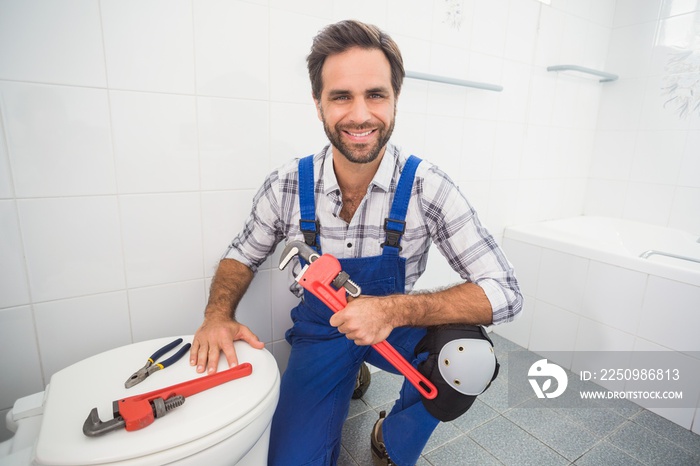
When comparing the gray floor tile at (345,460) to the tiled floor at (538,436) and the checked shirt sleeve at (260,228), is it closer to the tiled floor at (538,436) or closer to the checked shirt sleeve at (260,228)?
the tiled floor at (538,436)

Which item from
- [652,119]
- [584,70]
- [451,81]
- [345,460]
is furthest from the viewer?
[652,119]

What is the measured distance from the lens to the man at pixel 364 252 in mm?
841

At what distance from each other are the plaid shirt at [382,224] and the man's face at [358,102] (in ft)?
0.24

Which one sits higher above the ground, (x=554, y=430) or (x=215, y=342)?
(x=215, y=342)

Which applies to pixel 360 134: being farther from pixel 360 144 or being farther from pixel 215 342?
pixel 215 342

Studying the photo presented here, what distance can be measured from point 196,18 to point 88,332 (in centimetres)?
78

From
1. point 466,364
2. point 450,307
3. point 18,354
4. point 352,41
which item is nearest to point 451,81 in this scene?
point 352,41

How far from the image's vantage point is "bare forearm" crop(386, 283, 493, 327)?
82 centimetres

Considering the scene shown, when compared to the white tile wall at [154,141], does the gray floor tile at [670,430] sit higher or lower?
lower

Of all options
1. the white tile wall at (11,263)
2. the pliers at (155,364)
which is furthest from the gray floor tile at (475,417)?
the white tile wall at (11,263)

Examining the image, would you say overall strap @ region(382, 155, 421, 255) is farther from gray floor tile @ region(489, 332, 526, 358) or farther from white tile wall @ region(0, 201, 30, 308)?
gray floor tile @ region(489, 332, 526, 358)

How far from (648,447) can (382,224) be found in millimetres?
1042

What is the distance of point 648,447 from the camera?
1.13 m

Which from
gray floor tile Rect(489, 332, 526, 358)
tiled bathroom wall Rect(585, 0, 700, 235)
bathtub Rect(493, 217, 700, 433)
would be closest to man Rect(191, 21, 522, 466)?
bathtub Rect(493, 217, 700, 433)
